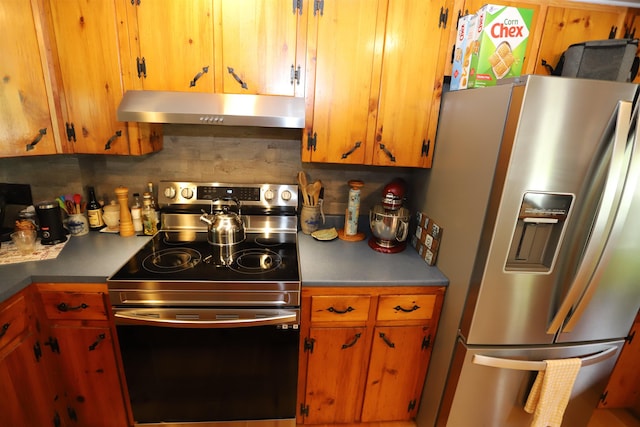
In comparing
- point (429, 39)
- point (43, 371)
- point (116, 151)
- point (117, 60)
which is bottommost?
point (43, 371)

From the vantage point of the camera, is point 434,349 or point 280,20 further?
point 434,349

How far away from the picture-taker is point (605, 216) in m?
1.06

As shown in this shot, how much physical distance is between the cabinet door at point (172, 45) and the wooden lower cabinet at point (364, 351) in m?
1.11

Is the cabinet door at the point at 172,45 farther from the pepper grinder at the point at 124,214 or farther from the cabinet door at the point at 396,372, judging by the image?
the cabinet door at the point at 396,372

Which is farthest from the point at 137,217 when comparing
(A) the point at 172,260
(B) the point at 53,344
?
(B) the point at 53,344

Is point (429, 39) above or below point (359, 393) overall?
above

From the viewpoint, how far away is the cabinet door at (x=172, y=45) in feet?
4.41

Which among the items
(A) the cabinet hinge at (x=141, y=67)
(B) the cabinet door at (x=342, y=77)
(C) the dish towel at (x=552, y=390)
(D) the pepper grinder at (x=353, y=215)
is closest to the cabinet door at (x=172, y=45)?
(A) the cabinet hinge at (x=141, y=67)

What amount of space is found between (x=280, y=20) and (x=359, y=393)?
183 cm

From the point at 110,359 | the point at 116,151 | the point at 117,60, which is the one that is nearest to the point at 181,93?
the point at 117,60

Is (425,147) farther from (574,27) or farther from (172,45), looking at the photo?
(172,45)

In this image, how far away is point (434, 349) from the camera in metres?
1.53

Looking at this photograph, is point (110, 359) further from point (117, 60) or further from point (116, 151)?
point (117, 60)

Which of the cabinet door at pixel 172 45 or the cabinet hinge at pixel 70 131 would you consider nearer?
the cabinet door at pixel 172 45
